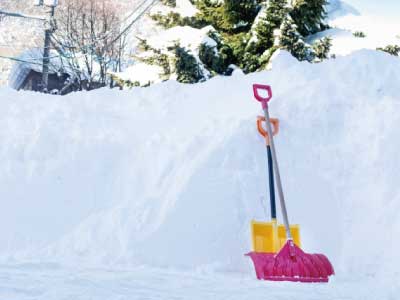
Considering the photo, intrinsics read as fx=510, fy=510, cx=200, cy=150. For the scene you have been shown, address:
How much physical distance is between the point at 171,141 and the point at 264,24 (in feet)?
16.8

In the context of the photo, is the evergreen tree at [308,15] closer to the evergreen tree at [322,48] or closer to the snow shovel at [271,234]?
the evergreen tree at [322,48]

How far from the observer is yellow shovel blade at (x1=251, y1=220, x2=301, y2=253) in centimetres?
459

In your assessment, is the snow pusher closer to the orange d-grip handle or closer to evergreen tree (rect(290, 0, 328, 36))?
the orange d-grip handle

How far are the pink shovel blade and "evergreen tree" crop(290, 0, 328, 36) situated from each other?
6.90 metres

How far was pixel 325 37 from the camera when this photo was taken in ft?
33.0

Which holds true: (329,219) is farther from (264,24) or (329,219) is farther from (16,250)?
(264,24)

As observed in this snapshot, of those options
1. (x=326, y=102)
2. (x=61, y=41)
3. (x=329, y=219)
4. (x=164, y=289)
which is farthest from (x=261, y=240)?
(x=61, y=41)

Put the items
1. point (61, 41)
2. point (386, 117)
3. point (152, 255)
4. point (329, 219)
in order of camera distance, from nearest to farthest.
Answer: point (152, 255) → point (329, 219) → point (386, 117) → point (61, 41)

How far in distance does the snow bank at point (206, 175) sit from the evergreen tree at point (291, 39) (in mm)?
3121

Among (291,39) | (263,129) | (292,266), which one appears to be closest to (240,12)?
(291,39)

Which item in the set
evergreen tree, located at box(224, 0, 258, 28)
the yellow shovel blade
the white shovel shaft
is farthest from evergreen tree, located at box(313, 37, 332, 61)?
the yellow shovel blade

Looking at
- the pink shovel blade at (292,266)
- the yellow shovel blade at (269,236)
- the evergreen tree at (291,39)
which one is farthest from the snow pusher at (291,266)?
the evergreen tree at (291,39)

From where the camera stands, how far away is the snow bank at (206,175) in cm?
462

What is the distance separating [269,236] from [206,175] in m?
0.89
